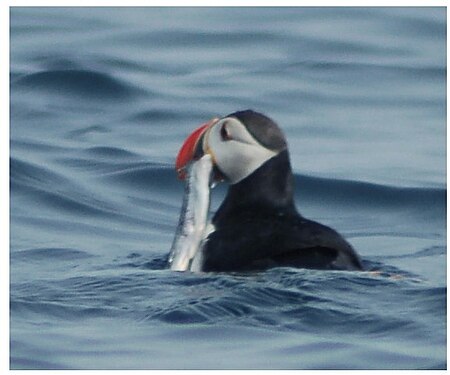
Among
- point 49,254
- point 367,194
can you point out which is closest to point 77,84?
point 367,194

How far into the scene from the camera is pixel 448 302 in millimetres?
10234

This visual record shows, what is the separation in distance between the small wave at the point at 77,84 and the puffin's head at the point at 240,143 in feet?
25.3

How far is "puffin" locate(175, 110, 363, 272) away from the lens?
10.1 metres

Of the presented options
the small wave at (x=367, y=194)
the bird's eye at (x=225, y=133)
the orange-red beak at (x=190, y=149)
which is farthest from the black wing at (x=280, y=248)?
the small wave at (x=367, y=194)

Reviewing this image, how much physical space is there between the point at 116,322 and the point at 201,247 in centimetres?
91

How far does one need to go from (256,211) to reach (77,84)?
27.3 ft

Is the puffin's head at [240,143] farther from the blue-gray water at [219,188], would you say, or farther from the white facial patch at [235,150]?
the blue-gray water at [219,188]

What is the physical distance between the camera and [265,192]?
1086cm

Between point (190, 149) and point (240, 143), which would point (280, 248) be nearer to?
point (240, 143)

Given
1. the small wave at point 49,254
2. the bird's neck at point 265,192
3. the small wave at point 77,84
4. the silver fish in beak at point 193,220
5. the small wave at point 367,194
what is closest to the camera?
the silver fish in beak at point 193,220

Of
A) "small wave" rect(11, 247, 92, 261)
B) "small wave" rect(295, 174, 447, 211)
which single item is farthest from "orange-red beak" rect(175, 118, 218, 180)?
"small wave" rect(295, 174, 447, 211)

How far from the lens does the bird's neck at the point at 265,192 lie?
1081cm

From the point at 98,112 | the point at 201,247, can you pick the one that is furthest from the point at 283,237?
the point at 98,112

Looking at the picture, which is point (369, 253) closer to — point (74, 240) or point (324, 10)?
point (74, 240)
